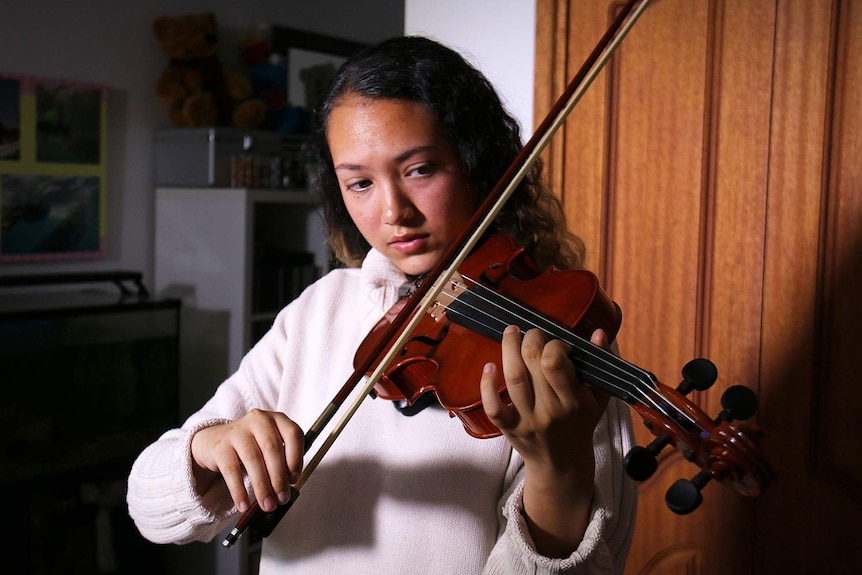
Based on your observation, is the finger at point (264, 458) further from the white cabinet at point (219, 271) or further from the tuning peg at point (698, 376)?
the white cabinet at point (219, 271)

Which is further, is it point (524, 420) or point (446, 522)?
point (446, 522)

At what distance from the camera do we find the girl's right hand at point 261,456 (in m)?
0.69

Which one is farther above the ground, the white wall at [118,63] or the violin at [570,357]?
the white wall at [118,63]

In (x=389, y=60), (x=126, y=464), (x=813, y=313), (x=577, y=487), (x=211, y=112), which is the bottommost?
(x=126, y=464)

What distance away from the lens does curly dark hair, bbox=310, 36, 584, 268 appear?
85 cm

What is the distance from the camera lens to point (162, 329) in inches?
94.7

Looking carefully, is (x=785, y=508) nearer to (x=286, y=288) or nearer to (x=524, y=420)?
(x=524, y=420)

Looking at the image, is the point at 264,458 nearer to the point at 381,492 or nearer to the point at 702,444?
the point at 381,492

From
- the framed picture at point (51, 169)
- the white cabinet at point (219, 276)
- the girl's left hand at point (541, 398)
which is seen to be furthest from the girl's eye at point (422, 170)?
the framed picture at point (51, 169)

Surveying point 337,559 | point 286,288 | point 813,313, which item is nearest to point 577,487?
point 337,559

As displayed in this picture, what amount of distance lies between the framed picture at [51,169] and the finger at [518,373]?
2.10 metres

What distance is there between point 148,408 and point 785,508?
1770 mm

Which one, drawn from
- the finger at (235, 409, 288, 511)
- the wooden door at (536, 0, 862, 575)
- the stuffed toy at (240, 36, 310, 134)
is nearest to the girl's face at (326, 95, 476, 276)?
the finger at (235, 409, 288, 511)

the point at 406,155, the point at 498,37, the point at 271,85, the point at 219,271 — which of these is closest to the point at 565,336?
the point at 406,155
